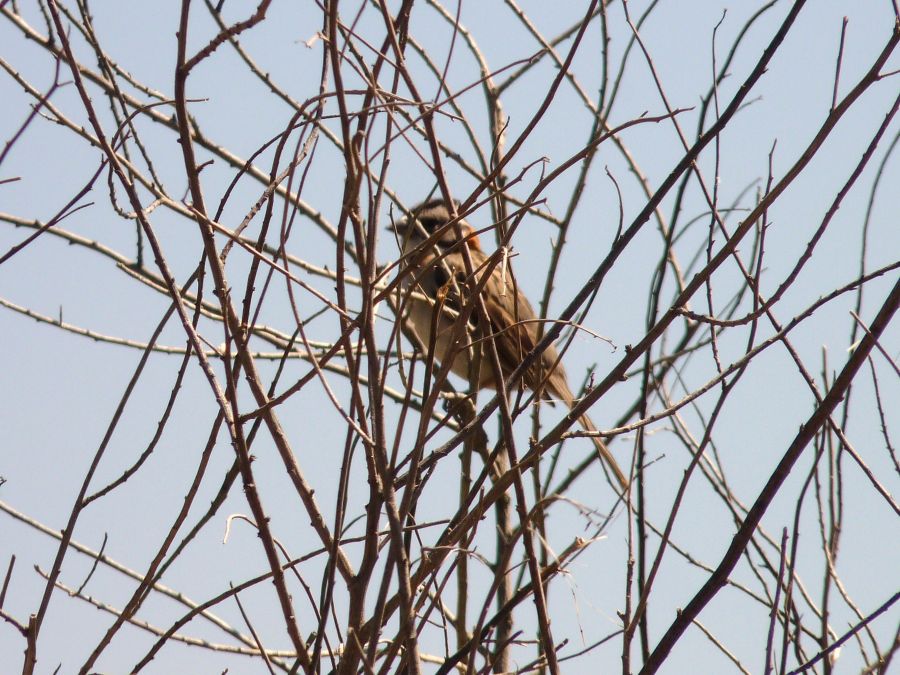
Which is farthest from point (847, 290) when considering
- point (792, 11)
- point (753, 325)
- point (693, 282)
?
point (792, 11)

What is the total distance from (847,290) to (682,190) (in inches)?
33.3

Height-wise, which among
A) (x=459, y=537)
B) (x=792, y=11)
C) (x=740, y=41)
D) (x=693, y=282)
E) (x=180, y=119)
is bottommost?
(x=459, y=537)

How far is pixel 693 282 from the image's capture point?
2.05 m

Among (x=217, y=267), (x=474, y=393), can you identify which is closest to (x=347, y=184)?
(x=217, y=267)

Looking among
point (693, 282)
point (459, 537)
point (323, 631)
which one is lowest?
point (323, 631)

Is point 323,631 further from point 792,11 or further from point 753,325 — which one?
point 792,11

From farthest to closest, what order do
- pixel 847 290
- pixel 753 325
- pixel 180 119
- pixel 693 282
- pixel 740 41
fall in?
pixel 740 41
pixel 753 325
pixel 847 290
pixel 693 282
pixel 180 119

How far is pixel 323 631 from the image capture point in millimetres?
2037

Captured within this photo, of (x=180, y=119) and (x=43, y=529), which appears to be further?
(x=43, y=529)

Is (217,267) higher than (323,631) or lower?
higher

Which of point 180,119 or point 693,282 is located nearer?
point 180,119

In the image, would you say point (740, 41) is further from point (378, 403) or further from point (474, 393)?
point (378, 403)

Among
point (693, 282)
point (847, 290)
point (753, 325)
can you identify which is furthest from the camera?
point (753, 325)

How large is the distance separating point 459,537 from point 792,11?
120 cm
